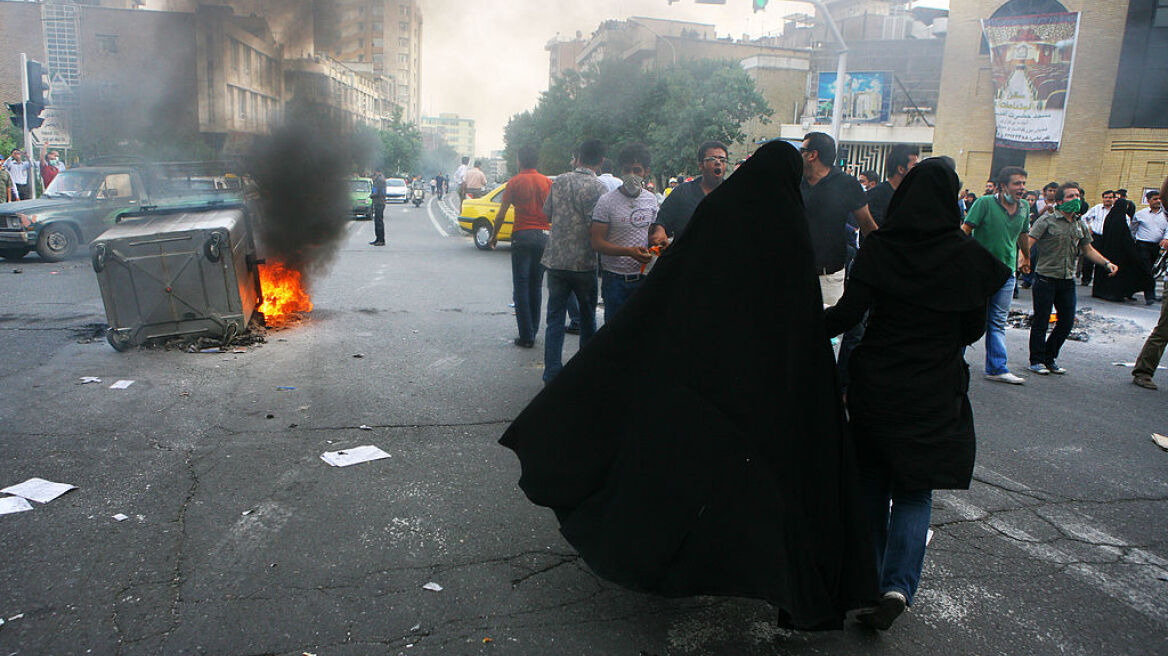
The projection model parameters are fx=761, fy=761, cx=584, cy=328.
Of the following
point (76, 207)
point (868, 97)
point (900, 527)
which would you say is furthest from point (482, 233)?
point (868, 97)

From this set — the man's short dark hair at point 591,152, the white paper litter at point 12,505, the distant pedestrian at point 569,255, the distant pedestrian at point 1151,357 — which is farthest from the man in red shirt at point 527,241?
the distant pedestrian at point 1151,357

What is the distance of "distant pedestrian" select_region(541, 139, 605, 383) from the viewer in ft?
20.0

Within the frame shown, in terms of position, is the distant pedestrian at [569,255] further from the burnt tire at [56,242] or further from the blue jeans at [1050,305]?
the burnt tire at [56,242]

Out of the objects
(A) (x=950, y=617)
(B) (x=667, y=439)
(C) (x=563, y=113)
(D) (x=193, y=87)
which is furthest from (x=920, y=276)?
(C) (x=563, y=113)

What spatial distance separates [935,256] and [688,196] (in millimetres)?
3066

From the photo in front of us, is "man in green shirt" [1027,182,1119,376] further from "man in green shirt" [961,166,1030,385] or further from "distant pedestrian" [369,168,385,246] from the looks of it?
"distant pedestrian" [369,168,385,246]

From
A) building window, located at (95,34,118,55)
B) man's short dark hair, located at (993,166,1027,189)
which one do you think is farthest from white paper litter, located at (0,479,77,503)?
building window, located at (95,34,118,55)

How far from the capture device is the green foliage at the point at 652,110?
33.5m

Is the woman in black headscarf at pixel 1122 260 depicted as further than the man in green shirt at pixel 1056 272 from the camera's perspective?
Yes

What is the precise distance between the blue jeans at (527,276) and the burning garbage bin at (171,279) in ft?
8.88

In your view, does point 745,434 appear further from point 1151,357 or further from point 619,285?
point 1151,357

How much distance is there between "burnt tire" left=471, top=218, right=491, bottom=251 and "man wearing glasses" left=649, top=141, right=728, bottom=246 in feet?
41.3

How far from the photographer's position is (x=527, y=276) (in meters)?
7.54

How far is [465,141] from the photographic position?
200 metres
